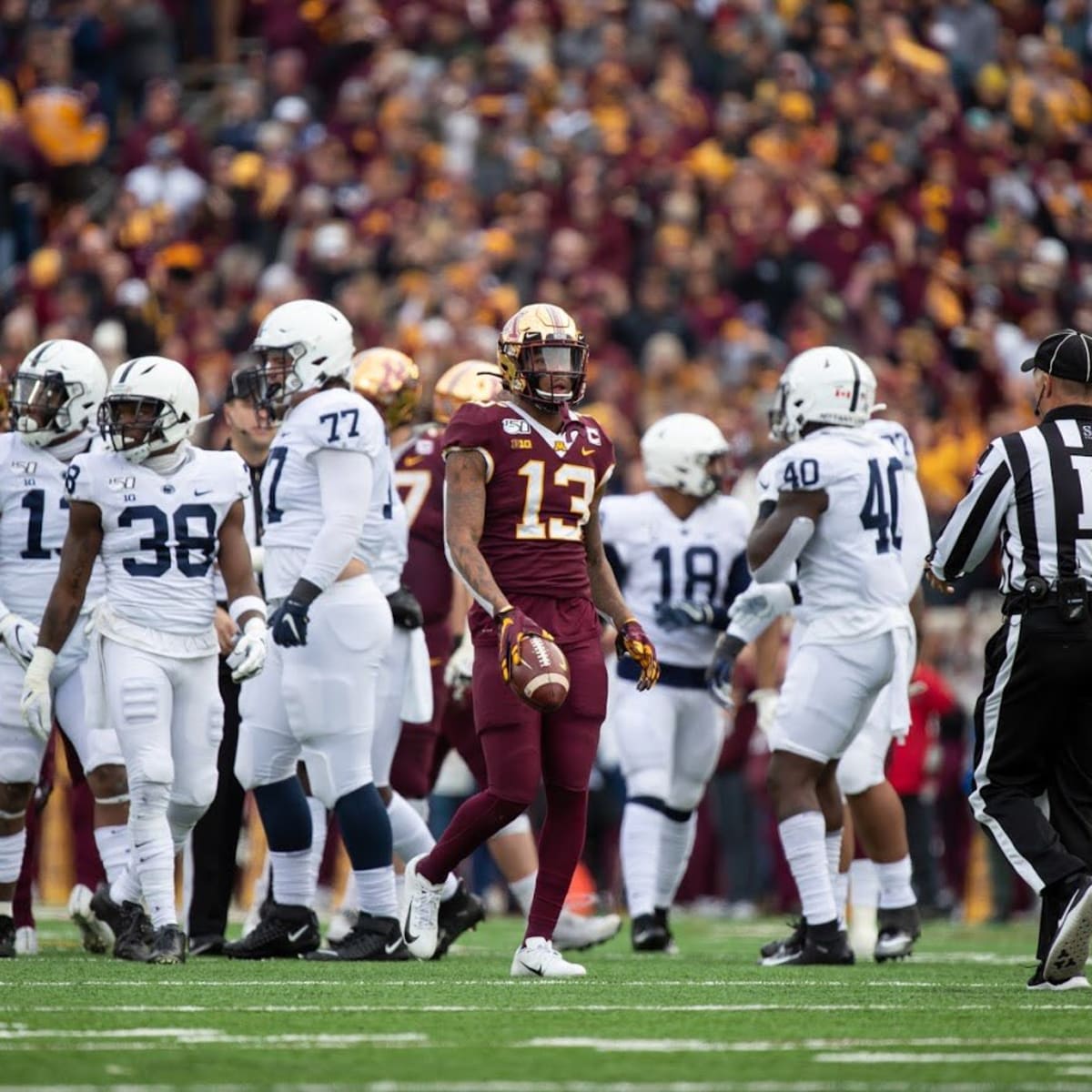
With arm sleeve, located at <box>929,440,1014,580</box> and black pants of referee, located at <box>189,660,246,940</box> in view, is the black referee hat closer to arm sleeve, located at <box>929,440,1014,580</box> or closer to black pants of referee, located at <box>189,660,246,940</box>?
arm sleeve, located at <box>929,440,1014,580</box>

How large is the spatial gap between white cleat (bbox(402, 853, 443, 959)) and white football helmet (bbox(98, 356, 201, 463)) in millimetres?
1620

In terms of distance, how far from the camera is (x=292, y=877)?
27.6ft

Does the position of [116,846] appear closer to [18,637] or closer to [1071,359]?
[18,637]

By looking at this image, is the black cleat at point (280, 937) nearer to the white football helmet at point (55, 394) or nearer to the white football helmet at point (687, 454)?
the white football helmet at point (55, 394)

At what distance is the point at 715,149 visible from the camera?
61.3ft

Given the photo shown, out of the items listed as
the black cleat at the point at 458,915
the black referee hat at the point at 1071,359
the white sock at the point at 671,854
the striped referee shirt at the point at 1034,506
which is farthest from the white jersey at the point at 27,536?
the black referee hat at the point at 1071,359

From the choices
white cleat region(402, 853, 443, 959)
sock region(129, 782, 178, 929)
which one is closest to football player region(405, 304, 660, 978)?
white cleat region(402, 853, 443, 959)

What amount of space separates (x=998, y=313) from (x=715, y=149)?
2631mm

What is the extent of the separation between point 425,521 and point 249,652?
1.98m

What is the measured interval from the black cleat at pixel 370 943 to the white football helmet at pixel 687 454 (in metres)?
2.62

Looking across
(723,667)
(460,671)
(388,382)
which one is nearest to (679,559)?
(723,667)

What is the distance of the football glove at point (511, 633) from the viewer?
23.0 ft

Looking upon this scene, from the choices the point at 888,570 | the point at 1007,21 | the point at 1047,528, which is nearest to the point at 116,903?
the point at 888,570

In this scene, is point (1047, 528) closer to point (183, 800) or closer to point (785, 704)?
point (785, 704)
